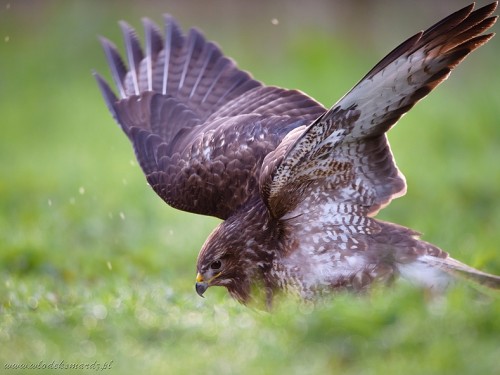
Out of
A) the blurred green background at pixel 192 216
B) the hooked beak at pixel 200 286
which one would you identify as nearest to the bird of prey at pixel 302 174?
the hooked beak at pixel 200 286

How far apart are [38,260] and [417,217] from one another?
137 inches

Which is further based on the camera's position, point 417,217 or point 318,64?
point 318,64

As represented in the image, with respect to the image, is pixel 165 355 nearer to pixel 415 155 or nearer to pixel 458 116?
pixel 415 155

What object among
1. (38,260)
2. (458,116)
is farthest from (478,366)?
(458,116)

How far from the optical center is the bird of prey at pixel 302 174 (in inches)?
218

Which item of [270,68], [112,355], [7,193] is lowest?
[112,355]

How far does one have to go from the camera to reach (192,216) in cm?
1010

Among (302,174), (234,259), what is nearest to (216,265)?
(234,259)

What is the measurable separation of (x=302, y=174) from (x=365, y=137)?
41 cm

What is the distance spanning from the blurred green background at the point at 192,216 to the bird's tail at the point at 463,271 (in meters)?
0.26

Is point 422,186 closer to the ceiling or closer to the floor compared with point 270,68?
closer to the floor

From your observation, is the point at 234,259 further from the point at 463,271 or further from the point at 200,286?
the point at 463,271

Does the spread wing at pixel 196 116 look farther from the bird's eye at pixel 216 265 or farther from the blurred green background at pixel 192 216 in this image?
the blurred green background at pixel 192 216

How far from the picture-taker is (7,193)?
35.3 feet
